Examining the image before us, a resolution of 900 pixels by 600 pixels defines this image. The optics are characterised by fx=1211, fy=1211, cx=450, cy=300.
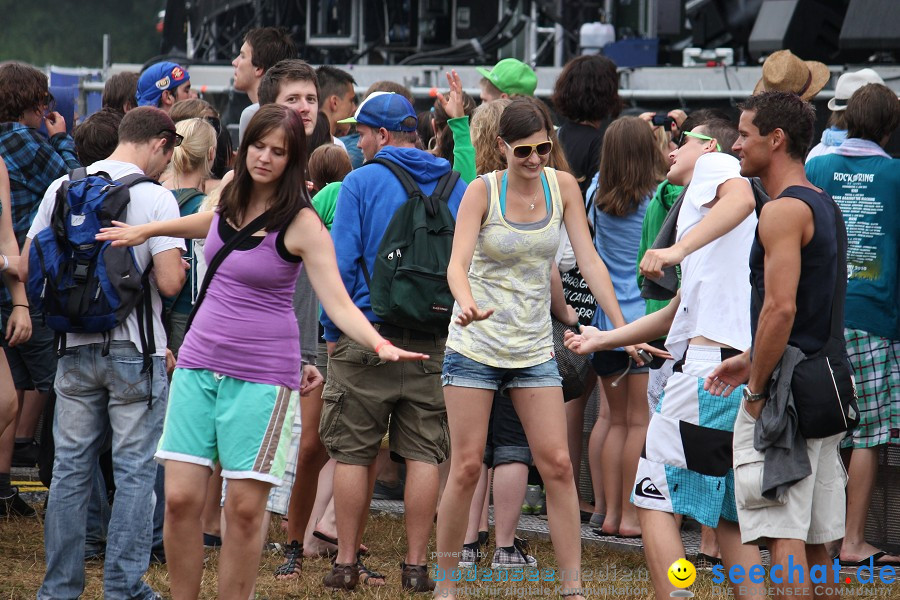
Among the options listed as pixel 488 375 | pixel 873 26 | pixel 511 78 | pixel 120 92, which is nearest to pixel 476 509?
pixel 488 375

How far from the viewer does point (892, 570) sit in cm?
517

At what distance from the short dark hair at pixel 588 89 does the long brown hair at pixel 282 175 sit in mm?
2716

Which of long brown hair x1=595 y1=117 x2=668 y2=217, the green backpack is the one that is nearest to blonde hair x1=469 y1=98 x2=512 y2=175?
the green backpack

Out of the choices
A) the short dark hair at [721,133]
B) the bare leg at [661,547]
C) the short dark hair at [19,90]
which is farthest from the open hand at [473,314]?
the short dark hair at [19,90]

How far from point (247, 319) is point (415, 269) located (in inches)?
39.0

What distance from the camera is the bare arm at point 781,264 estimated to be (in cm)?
354

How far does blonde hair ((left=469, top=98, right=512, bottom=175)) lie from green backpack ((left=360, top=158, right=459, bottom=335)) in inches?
22.5

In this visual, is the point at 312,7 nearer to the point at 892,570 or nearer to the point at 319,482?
the point at 319,482

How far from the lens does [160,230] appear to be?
13.5 feet

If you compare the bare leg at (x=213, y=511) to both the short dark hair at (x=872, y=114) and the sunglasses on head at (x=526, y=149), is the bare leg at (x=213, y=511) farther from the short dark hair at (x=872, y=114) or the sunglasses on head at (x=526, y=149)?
the short dark hair at (x=872, y=114)

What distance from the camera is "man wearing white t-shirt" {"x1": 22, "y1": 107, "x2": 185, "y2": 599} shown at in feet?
14.5

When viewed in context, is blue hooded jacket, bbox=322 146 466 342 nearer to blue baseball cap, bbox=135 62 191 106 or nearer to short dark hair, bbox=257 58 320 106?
short dark hair, bbox=257 58 320 106

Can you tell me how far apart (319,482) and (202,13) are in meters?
11.1

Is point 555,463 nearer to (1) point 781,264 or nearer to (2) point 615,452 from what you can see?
(1) point 781,264
